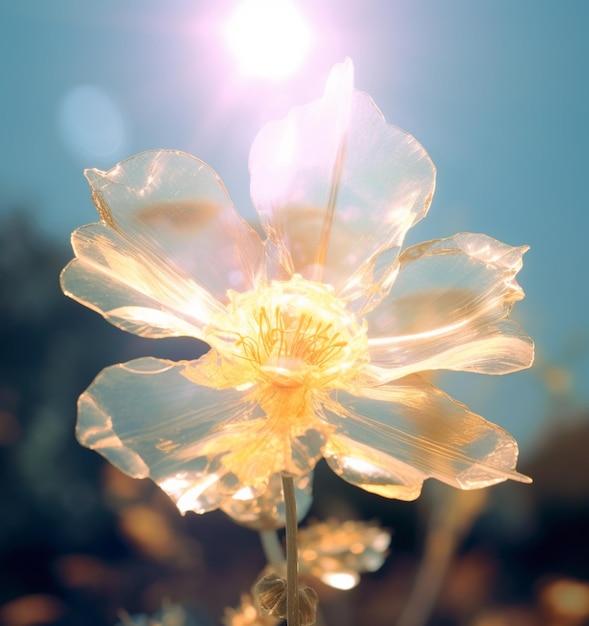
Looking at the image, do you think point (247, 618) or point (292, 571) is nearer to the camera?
point (292, 571)

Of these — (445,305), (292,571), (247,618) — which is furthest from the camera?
(247,618)

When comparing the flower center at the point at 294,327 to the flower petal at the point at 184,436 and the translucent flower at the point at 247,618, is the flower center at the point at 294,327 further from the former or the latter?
the translucent flower at the point at 247,618

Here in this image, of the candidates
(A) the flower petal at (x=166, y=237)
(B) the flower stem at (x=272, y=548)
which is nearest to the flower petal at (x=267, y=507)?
(B) the flower stem at (x=272, y=548)

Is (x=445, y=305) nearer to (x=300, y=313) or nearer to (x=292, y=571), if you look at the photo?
(x=300, y=313)

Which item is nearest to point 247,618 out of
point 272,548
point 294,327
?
point 272,548

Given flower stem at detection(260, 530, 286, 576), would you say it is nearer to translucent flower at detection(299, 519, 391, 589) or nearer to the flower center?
translucent flower at detection(299, 519, 391, 589)

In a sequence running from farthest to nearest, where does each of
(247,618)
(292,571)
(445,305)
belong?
1. (247,618)
2. (445,305)
3. (292,571)

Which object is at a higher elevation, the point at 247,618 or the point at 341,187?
the point at 341,187
